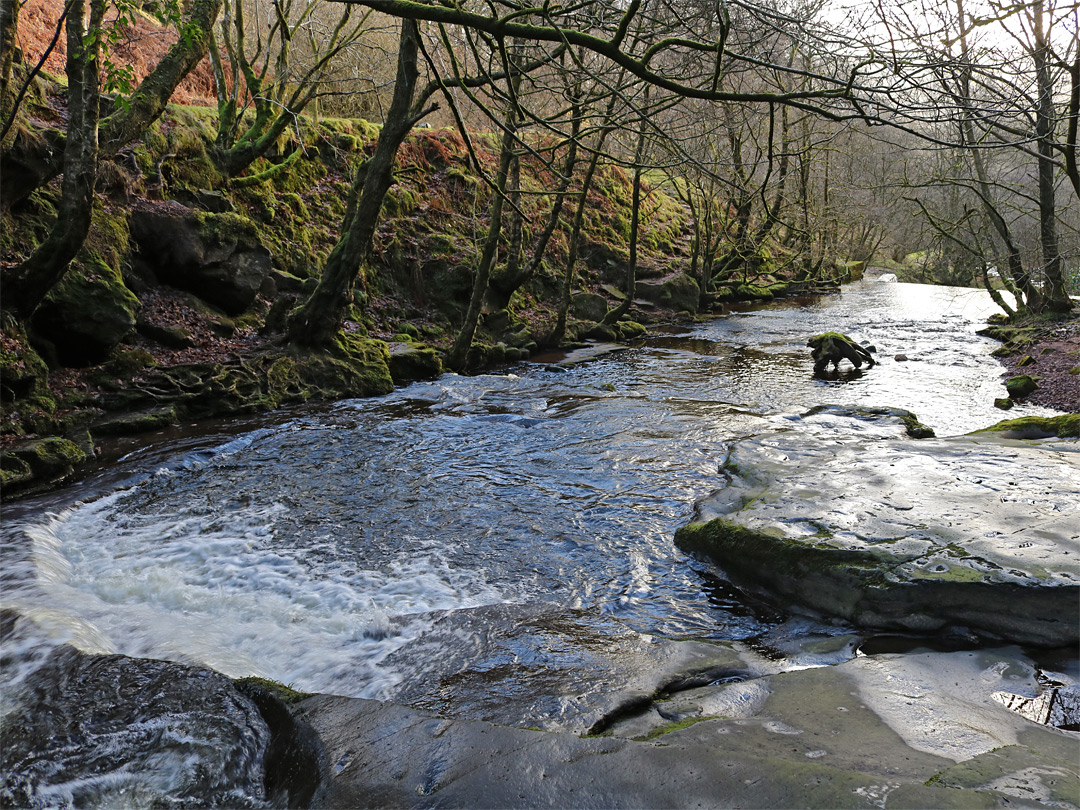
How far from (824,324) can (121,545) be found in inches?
709

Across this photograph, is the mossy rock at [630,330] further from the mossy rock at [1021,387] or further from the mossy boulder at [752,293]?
the mossy boulder at [752,293]

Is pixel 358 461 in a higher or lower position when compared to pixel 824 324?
lower

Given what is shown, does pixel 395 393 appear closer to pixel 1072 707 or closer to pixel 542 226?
pixel 1072 707

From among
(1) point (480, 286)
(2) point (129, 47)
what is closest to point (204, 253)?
(1) point (480, 286)

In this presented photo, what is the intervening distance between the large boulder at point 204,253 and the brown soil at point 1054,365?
39.2 ft

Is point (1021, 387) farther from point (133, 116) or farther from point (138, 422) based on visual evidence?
point (133, 116)

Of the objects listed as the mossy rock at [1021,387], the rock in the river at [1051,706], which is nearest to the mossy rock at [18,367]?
the rock in the river at [1051,706]

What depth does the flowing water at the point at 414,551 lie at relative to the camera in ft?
12.3

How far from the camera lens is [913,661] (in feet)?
11.6

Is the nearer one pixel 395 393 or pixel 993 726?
pixel 993 726

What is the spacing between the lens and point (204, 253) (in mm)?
10664

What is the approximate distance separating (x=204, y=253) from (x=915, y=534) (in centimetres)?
1025

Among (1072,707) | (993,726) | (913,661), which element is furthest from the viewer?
(913,661)

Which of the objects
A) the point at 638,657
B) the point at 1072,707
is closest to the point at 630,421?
the point at 638,657
